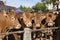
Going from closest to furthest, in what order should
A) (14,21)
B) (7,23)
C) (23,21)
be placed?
(7,23) → (14,21) → (23,21)

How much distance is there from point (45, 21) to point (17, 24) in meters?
1.31

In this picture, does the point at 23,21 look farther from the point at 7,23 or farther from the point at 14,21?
the point at 7,23

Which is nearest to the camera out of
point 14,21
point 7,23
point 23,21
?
point 7,23

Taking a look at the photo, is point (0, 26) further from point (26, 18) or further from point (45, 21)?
point (45, 21)

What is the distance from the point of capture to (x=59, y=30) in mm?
5289

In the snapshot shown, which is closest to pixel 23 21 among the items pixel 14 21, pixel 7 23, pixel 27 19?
pixel 27 19

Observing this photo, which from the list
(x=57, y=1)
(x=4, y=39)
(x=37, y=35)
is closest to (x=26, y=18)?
(x=37, y=35)

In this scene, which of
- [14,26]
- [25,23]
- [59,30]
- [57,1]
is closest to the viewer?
[59,30]

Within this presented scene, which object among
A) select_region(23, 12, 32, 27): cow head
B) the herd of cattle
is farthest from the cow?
select_region(23, 12, 32, 27): cow head

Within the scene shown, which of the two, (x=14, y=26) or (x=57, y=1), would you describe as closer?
(x=14, y=26)

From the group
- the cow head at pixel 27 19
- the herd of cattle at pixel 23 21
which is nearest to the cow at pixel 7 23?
the herd of cattle at pixel 23 21

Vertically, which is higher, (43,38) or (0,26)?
(0,26)

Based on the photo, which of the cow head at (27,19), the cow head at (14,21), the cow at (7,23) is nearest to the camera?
the cow at (7,23)

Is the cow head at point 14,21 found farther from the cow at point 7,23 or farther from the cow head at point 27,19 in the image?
the cow head at point 27,19
